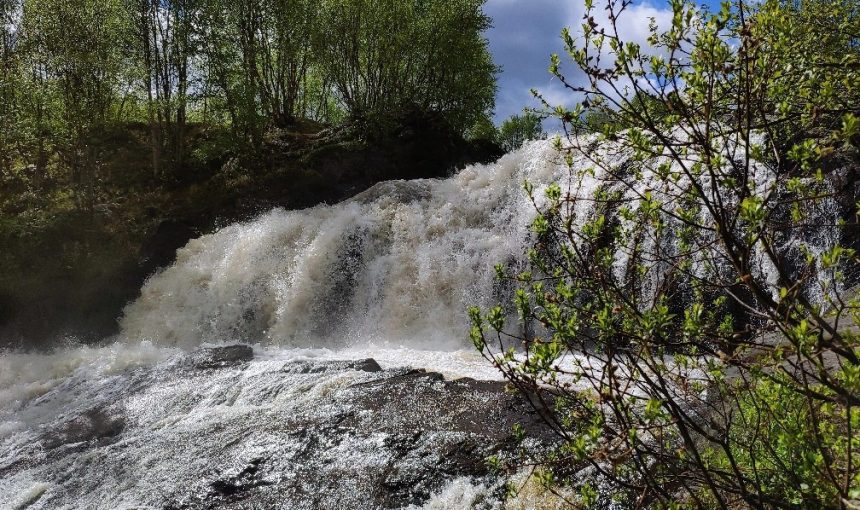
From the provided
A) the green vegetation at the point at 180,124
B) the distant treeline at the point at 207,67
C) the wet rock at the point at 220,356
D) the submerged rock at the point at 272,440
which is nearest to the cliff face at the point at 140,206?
the green vegetation at the point at 180,124

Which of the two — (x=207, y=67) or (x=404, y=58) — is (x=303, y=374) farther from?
(x=404, y=58)

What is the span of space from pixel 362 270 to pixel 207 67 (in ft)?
33.2

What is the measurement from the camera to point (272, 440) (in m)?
6.10

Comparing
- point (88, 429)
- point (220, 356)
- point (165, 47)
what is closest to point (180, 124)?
point (165, 47)

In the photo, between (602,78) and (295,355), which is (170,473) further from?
(602,78)

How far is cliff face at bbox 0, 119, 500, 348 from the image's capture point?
14.4 m

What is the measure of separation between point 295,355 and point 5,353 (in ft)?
29.4

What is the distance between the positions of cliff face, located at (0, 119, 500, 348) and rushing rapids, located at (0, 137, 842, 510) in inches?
41.2

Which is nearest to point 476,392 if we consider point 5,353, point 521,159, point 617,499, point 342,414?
point 342,414

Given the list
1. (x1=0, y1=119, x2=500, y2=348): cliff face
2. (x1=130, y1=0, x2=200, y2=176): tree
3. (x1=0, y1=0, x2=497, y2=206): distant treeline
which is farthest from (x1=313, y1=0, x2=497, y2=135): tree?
(x1=130, y1=0, x2=200, y2=176): tree

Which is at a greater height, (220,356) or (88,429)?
(220,356)

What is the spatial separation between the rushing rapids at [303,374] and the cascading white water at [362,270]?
0.04m

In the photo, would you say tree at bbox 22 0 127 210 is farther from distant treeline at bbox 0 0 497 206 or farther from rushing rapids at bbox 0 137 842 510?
rushing rapids at bbox 0 137 842 510

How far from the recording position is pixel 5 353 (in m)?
13.3
